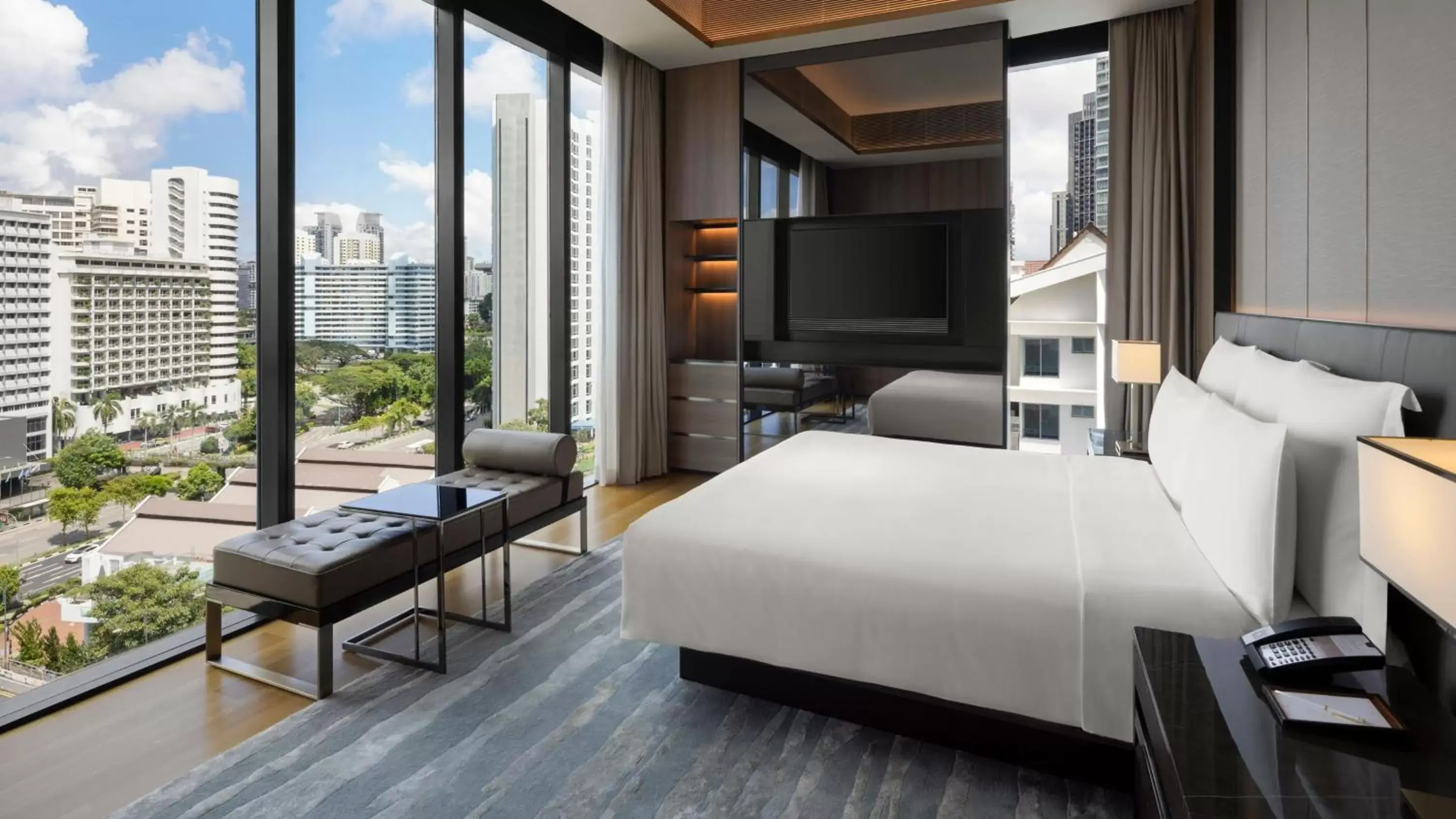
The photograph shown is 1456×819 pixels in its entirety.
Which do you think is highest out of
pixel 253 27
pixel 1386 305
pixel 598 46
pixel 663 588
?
pixel 598 46

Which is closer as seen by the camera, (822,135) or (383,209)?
(383,209)

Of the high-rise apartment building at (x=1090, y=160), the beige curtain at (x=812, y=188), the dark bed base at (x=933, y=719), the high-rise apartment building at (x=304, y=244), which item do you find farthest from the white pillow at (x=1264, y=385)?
the high-rise apartment building at (x=304, y=244)

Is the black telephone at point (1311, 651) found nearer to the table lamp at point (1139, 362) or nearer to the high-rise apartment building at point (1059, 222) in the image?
the table lamp at point (1139, 362)

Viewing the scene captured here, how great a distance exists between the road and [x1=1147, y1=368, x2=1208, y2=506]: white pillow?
11.1 feet

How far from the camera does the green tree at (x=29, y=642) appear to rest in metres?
2.30

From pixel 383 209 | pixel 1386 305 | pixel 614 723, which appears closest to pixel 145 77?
pixel 383 209

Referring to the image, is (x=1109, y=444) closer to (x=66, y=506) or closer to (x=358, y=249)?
(x=358, y=249)

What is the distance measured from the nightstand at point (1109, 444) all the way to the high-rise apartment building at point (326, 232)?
11.5ft

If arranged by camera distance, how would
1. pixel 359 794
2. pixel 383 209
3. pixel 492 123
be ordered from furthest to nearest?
pixel 492 123, pixel 383 209, pixel 359 794

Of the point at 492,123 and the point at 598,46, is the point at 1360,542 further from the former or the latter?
the point at 598,46

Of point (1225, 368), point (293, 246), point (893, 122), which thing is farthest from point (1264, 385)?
point (293, 246)

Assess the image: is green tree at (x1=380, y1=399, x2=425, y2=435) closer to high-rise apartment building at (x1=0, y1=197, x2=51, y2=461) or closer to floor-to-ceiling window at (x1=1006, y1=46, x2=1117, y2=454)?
high-rise apartment building at (x1=0, y1=197, x2=51, y2=461)

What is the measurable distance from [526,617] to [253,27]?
8.11ft

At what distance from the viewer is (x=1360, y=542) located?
3.43 ft
